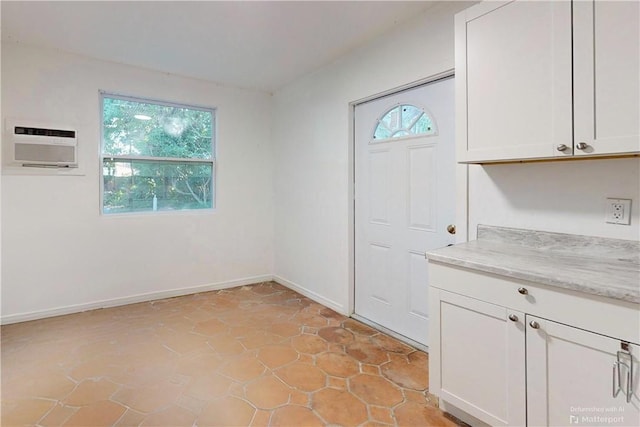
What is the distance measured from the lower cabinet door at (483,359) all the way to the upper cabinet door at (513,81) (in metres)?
0.80

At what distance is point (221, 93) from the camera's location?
13.1 feet

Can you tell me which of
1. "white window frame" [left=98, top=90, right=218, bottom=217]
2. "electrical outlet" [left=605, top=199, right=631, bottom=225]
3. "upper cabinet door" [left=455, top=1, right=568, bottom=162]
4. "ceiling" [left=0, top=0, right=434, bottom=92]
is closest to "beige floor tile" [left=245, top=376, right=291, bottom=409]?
"upper cabinet door" [left=455, top=1, right=568, bottom=162]

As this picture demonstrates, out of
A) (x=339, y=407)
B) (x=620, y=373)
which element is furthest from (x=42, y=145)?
(x=620, y=373)

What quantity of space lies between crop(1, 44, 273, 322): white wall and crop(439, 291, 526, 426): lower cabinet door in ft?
10.0

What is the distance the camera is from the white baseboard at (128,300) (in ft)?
10.0

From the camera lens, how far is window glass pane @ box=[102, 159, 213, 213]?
3.47 m

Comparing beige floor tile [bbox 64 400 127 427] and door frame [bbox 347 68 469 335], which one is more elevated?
door frame [bbox 347 68 469 335]

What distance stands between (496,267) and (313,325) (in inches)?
75.3

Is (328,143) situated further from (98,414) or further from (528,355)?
(98,414)

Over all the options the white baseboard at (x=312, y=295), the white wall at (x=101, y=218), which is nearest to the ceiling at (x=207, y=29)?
the white wall at (x=101, y=218)

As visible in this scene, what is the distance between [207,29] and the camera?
2656mm

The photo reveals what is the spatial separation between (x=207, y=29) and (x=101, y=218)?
7.12 feet

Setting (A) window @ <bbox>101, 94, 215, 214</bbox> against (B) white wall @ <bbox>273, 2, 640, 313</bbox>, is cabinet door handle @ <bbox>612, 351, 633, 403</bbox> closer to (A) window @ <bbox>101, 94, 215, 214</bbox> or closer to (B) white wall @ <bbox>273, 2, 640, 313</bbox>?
(B) white wall @ <bbox>273, 2, 640, 313</bbox>

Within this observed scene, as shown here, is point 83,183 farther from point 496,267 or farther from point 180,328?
point 496,267
